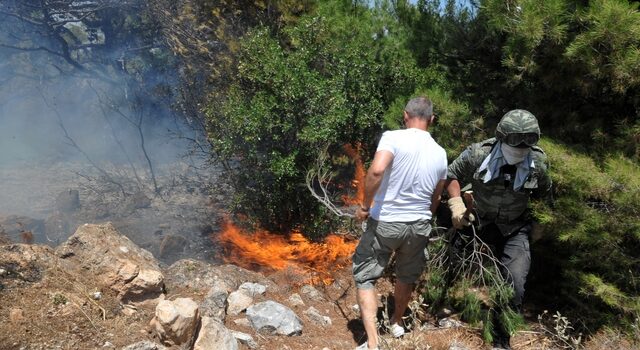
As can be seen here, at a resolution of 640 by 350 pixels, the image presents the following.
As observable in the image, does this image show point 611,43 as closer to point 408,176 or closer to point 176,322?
point 408,176

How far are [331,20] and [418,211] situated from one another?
3676 mm

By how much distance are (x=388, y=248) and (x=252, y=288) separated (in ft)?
4.97

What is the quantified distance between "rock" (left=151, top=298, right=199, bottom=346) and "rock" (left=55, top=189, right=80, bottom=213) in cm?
583

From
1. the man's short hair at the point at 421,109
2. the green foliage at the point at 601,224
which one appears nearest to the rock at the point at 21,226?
the man's short hair at the point at 421,109

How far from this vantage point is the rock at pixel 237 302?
4.00 metres

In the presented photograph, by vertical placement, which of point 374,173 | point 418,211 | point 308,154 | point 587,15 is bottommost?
point 308,154

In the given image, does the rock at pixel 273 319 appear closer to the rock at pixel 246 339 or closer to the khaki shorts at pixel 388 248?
the rock at pixel 246 339

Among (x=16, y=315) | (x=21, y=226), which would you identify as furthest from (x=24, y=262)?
(x=21, y=226)

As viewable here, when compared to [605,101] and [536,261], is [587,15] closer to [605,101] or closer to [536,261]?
[605,101]

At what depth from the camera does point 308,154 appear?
20.1 feet

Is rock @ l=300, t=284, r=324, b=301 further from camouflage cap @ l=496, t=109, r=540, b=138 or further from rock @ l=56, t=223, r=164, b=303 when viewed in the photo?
camouflage cap @ l=496, t=109, r=540, b=138

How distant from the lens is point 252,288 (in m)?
4.52

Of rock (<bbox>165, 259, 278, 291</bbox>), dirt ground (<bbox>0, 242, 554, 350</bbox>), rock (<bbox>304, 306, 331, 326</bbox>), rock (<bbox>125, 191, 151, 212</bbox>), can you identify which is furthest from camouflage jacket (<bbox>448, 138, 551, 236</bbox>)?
rock (<bbox>125, 191, 151, 212</bbox>)

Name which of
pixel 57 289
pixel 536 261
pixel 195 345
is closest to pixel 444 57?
pixel 536 261
